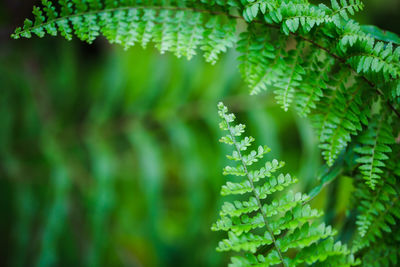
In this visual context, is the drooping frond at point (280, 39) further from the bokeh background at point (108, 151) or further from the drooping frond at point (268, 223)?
the bokeh background at point (108, 151)

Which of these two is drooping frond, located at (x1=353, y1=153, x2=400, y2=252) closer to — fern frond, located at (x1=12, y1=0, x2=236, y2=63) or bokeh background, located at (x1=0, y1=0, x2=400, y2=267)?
fern frond, located at (x1=12, y1=0, x2=236, y2=63)

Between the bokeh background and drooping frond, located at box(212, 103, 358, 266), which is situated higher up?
the bokeh background

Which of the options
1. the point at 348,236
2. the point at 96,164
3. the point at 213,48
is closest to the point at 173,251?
the point at 96,164

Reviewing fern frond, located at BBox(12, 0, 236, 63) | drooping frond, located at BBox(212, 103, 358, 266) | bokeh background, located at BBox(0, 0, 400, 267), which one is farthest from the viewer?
bokeh background, located at BBox(0, 0, 400, 267)

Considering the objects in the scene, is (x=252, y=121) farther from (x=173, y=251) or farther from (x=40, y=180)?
(x=40, y=180)

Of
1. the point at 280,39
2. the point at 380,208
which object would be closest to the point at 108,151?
the point at 280,39

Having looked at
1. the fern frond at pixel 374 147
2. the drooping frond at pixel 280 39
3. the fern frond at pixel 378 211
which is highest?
the drooping frond at pixel 280 39

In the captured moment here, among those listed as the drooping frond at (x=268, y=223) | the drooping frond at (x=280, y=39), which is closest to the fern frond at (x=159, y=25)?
the drooping frond at (x=280, y=39)

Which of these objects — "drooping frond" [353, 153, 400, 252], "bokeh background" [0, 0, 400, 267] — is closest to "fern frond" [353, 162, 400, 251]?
"drooping frond" [353, 153, 400, 252]

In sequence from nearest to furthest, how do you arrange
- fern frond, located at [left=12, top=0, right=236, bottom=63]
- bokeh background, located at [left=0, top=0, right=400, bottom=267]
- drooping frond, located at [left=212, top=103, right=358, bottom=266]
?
1. drooping frond, located at [left=212, top=103, right=358, bottom=266]
2. fern frond, located at [left=12, top=0, right=236, bottom=63]
3. bokeh background, located at [left=0, top=0, right=400, bottom=267]
